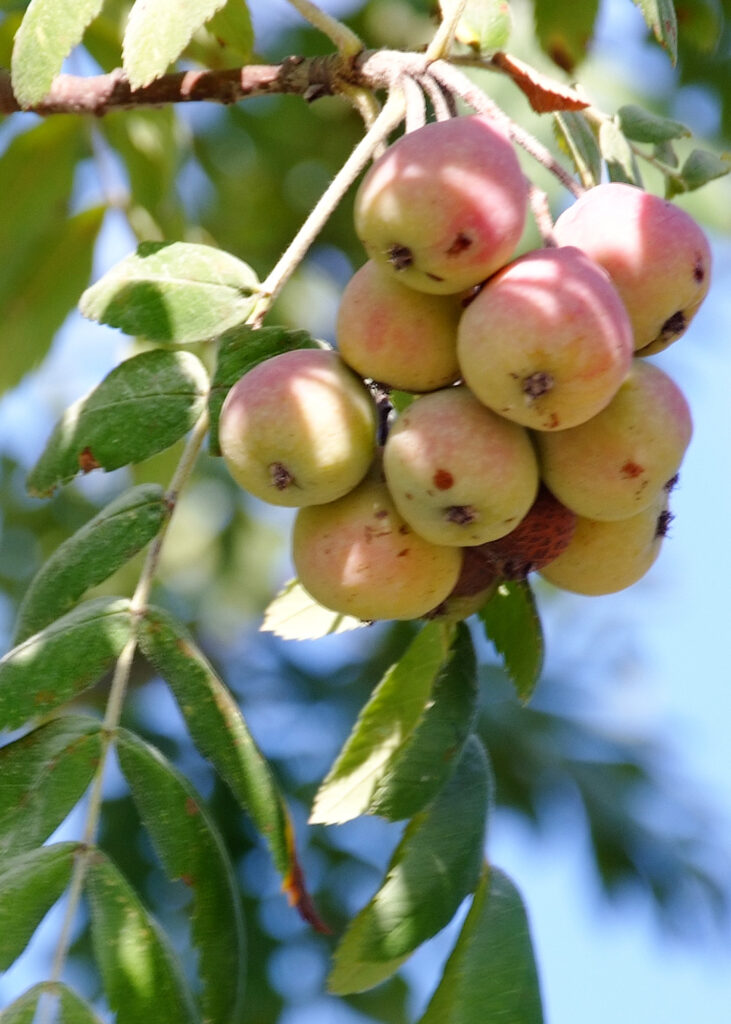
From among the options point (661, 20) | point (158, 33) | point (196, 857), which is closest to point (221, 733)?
point (196, 857)

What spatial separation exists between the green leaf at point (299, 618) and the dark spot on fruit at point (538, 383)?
552mm

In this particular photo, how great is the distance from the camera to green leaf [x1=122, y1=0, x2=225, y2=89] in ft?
4.45

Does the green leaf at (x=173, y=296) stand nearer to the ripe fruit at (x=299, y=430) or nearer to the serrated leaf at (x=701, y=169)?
the ripe fruit at (x=299, y=430)

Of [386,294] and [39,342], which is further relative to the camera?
[39,342]

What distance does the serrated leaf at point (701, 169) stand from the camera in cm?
168

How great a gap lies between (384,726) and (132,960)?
47cm

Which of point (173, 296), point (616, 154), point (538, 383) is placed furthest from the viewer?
point (616, 154)

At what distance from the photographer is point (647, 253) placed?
1.26 m

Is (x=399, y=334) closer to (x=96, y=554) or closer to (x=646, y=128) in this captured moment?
(x=96, y=554)

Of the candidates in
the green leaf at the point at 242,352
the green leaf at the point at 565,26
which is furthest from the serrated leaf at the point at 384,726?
the green leaf at the point at 565,26

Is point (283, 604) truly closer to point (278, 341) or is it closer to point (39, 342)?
point (278, 341)

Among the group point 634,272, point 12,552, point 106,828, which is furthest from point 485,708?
point 634,272

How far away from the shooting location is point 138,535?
1480 millimetres

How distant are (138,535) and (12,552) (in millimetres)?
1951
